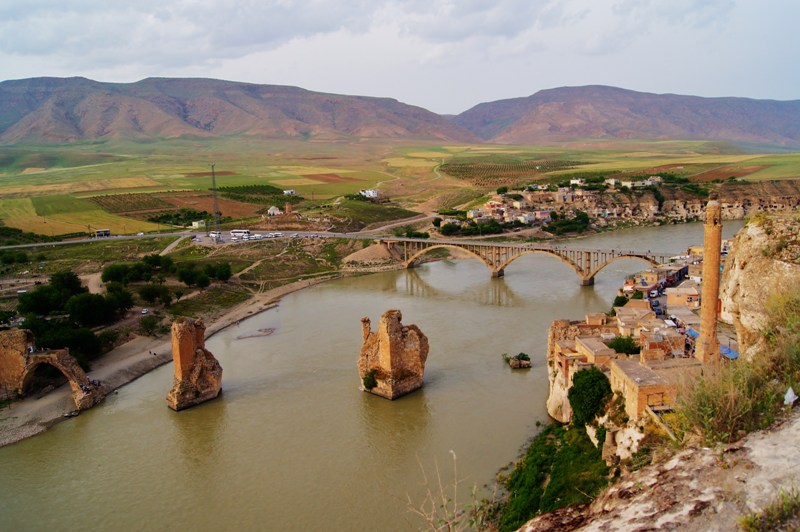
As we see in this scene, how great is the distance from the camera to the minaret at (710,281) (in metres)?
17.0

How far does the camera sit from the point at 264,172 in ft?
406

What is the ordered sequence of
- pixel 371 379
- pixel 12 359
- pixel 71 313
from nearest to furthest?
pixel 371 379 → pixel 12 359 → pixel 71 313

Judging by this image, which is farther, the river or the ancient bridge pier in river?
the ancient bridge pier in river

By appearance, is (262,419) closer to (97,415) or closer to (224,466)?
(224,466)

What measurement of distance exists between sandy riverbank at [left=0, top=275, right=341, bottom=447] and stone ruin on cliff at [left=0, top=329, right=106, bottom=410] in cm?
56

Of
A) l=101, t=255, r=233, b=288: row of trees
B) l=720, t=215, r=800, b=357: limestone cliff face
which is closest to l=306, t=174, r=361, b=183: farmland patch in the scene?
l=101, t=255, r=233, b=288: row of trees

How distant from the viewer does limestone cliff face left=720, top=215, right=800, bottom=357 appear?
10.5 m

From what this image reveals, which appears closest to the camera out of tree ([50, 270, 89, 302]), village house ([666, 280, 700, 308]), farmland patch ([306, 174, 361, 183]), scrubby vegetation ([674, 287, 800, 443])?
scrubby vegetation ([674, 287, 800, 443])

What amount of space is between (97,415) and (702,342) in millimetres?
20302

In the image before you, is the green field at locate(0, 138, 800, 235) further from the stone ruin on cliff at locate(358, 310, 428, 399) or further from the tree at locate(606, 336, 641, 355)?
the tree at locate(606, 336, 641, 355)

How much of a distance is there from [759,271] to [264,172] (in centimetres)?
11840

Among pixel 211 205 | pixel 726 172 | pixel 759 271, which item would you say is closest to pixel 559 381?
pixel 759 271

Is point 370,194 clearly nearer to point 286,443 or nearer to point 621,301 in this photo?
point 621,301

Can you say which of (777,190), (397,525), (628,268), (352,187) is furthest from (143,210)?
(777,190)
